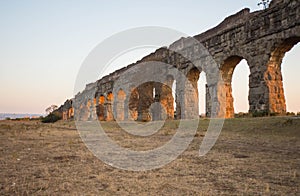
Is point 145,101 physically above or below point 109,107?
above

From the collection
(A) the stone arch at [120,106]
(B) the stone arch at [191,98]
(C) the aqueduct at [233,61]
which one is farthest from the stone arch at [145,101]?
(B) the stone arch at [191,98]

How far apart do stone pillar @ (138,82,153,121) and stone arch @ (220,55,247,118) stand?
23.5 feet

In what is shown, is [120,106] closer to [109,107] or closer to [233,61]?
[109,107]

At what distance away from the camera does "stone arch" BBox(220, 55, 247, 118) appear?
1344 centimetres

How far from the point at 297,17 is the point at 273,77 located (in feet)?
8.33

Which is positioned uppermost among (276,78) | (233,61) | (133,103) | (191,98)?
(233,61)

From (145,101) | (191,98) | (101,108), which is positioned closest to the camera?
(191,98)

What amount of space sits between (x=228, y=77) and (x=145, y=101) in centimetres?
776

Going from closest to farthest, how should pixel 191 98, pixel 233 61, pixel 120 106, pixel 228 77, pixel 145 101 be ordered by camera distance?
pixel 233 61 < pixel 228 77 < pixel 191 98 < pixel 145 101 < pixel 120 106

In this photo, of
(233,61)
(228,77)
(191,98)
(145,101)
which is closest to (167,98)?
(145,101)

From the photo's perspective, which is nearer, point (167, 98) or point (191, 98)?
point (191, 98)

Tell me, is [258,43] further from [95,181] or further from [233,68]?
[95,181]

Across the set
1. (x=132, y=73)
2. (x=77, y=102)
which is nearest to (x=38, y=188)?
(x=132, y=73)

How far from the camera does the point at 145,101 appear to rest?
800 inches
